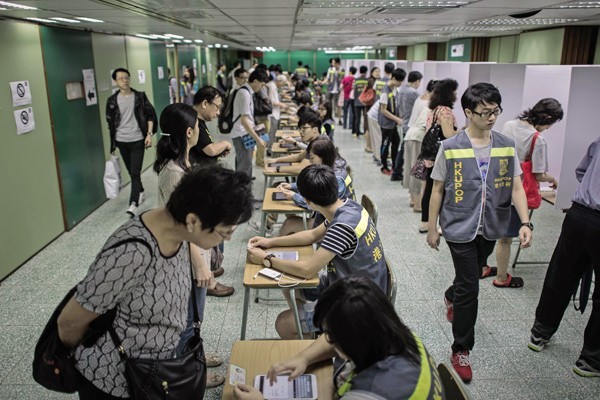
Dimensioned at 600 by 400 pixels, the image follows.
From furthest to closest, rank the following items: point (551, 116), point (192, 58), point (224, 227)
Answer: point (192, 58) → point (551, 116) → point (224, 227)

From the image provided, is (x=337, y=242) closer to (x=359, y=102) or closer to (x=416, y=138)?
(x=416, y=138)

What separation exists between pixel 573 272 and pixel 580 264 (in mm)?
68

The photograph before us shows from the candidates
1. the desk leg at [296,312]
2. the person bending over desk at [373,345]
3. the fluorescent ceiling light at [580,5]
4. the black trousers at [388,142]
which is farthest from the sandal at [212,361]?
the black trousers at [388,142]

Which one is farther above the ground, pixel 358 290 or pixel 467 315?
pixel 358 290

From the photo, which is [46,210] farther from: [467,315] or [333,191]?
[467,315]

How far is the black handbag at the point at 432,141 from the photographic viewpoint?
4344 millimetres

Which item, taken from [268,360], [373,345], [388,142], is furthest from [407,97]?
[373,345]

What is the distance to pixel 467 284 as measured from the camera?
8.91 feet

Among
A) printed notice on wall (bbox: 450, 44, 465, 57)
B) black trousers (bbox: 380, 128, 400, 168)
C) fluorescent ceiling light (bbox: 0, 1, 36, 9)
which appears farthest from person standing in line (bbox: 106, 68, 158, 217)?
printed notice on wall (bbox: 450, 44, 465, 57)

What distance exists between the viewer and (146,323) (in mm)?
1510

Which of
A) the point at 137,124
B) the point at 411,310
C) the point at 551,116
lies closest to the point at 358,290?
the point at 411,310

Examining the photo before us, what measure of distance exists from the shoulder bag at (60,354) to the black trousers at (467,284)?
196 centimetres

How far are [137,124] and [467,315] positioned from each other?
14.4 feet

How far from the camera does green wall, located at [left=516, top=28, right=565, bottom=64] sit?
7.42 m
